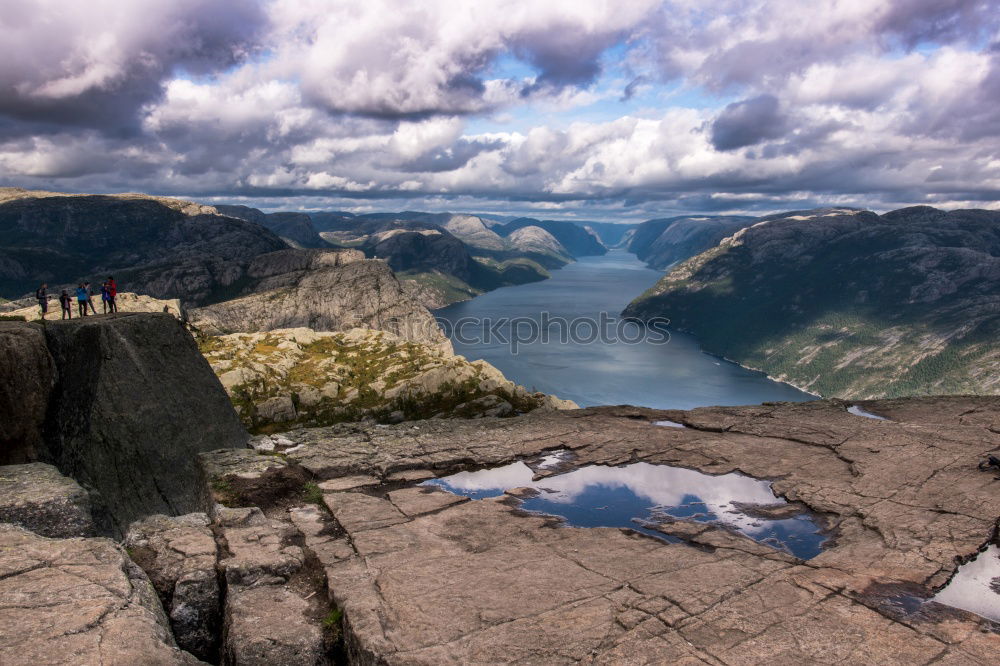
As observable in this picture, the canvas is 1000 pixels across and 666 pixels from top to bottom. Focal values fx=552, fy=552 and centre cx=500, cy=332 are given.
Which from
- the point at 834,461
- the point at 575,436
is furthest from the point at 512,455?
the point at 834,461

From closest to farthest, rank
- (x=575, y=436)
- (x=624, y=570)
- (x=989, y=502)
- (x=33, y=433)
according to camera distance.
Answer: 1. (x=624, y=570)
2. (x=989, y=502)
3. (x=33, y=433)
4. (x=575, y=436)

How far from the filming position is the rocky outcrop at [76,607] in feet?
42.7

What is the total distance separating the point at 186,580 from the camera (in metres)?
18.8

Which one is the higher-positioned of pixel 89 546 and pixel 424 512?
pixel 89 546

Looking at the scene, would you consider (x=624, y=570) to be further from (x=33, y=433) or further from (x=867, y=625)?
(x=33, y=433)

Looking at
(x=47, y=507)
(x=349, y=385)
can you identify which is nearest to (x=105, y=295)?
(x=47, y=507)

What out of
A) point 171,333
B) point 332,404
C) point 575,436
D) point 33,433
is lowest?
point 332,404

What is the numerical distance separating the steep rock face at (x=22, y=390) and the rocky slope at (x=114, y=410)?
1.9 inches

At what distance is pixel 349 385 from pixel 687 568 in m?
68.6

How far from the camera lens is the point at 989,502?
24.7m

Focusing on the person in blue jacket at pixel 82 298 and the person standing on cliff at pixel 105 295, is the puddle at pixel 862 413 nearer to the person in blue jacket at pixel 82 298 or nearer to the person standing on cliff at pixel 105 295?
the person standing on cliff at pixel 105 295

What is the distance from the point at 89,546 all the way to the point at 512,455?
21994 mm

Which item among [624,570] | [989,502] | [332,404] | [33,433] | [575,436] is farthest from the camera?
[332,404]

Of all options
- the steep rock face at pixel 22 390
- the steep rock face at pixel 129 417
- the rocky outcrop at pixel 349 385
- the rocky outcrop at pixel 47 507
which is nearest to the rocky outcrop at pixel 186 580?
the rocky outcrop at pixel 47 507
